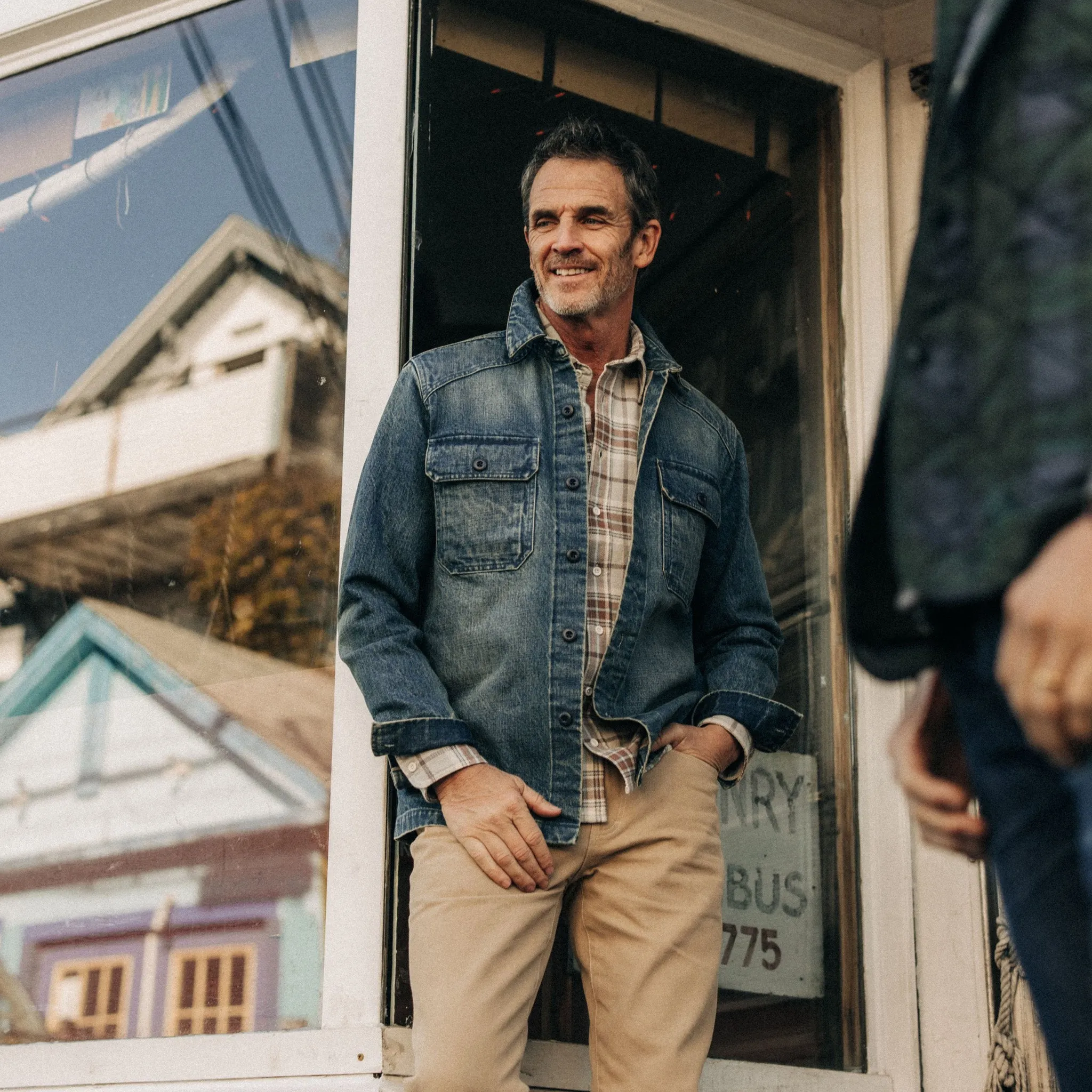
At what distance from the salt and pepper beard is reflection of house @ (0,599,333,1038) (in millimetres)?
901

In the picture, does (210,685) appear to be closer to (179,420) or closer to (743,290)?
(179,420)

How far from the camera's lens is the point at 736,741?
8.97 feet

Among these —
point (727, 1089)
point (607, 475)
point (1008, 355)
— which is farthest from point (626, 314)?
point (1008, 355)

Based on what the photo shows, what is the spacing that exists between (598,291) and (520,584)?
61 cm

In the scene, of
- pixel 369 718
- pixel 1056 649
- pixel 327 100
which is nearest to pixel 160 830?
pixel 369 718

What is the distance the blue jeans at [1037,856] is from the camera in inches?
46.3

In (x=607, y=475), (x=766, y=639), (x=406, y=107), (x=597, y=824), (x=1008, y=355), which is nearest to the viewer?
(x=1008, y=355)

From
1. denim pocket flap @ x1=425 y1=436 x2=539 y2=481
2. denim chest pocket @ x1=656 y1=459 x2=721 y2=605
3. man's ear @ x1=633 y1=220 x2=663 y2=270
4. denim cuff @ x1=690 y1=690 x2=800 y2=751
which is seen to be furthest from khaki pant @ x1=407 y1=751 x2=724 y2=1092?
man's ear @ x1=633 y1=220 x2=663 y2=270

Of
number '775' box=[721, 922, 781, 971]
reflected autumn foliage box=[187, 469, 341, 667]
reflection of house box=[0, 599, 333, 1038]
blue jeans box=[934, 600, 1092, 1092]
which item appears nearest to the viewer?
blue jeans box=[934, 600, 1092, 1092]

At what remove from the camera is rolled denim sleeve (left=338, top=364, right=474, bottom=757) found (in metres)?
2.45

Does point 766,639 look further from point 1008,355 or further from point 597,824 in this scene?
point 1008,355

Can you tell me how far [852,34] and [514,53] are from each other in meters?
0.94

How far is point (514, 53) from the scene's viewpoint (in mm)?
3604

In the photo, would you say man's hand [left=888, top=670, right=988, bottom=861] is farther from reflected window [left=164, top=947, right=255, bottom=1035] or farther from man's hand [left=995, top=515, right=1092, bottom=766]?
reflected window [left=164, top=947, right=255, bottom=1035]
